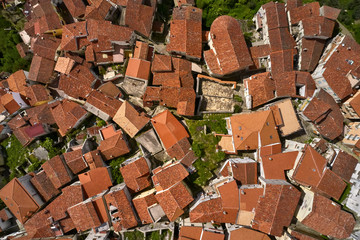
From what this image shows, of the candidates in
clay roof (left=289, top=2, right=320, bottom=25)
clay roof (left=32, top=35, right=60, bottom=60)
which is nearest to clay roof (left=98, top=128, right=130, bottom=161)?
clay roof (left=32, top=35, right=60, bottom=60)

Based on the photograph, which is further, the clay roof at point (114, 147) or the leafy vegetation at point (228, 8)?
the leafy vegetation at point (228, 8)

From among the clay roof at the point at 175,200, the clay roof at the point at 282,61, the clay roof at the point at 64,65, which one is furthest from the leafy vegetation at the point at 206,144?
the clay roof at the point at 64,65

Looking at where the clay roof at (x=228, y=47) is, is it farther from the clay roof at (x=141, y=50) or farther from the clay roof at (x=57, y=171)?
the clay roof at (x=57, y=171)

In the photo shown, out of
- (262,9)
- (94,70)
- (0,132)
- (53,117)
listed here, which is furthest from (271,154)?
(0,132)

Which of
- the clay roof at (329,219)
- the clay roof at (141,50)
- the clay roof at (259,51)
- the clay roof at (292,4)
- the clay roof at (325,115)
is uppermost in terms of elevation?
the clay roof at (141,50)

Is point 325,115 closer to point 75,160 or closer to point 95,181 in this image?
point 95,181

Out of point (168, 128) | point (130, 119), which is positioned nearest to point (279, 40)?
point (168, 128)

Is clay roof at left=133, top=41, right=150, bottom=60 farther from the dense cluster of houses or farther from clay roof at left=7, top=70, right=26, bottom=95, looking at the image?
clay roof at left=7, top=70, right=26, bottom=95

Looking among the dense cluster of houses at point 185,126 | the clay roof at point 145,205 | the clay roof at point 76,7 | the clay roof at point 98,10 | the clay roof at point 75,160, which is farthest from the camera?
the clay roof at point 76,7
